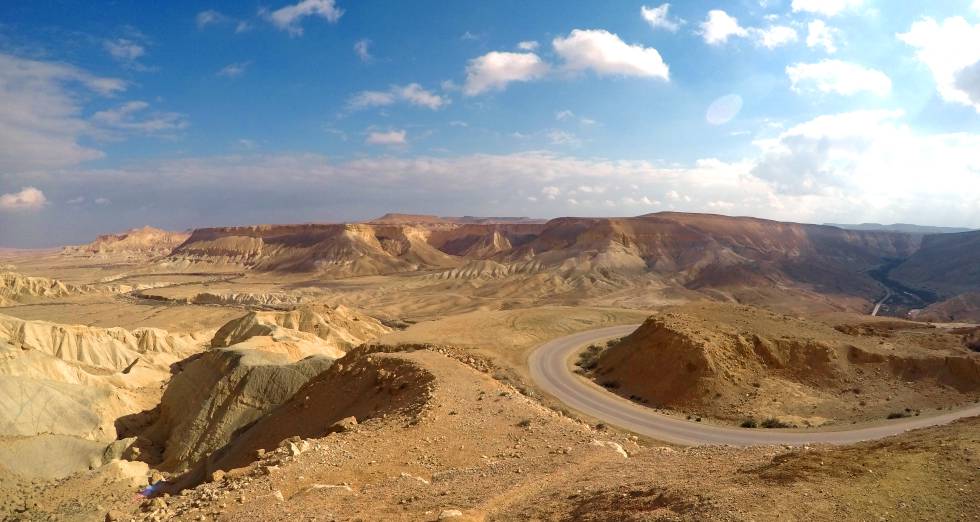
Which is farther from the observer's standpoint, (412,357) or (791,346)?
(791,346)

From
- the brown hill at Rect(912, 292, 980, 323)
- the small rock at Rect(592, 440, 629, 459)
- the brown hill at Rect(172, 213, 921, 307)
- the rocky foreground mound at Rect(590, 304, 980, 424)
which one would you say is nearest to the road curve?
the rocky foreground mound at Rect(590, 304, 980, 424)

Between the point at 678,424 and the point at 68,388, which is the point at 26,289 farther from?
the point at 678,424

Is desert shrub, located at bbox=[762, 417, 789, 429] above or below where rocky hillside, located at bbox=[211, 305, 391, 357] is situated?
above

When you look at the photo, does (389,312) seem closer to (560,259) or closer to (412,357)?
(560,259)

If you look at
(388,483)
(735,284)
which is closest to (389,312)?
(735,284)

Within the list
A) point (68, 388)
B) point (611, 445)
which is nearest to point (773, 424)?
point (611, 445)

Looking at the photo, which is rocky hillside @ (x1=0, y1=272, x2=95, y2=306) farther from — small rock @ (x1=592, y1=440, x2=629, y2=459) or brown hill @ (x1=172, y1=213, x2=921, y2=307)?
small rock @ (x1=592, y1=440, x2=629, y2=459)
